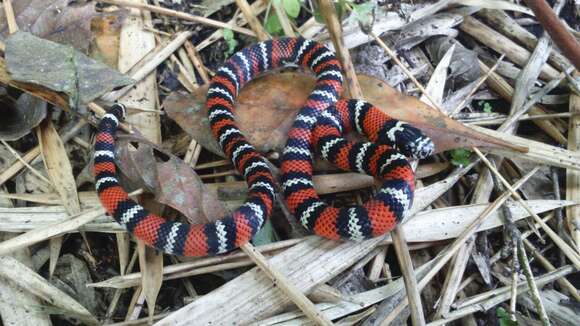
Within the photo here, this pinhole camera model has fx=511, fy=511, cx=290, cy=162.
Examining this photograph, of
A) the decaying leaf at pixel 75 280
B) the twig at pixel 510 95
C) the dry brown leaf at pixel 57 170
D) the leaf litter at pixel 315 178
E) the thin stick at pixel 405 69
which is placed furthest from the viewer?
the thin stick at pixel 405 69

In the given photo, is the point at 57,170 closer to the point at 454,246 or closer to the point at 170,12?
the point at 170,12

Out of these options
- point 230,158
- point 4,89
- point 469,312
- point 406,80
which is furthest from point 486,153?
point 4,89

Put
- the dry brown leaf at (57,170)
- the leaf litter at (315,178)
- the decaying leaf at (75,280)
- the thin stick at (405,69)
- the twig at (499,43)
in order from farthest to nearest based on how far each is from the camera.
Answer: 1. the twig at (499,43)
2. the thin stick at (405,69)
3. the dry brown leaf at (57,170)
4. the decaying leaf at (75,280)
5. the leaf litter at (315,178)

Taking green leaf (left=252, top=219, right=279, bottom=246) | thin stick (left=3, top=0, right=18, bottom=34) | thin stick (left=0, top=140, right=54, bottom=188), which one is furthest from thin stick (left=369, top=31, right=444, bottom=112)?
thin stick (left=3, top=0, right=18, bottom=34)

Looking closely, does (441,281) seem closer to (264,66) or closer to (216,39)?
(264,66)

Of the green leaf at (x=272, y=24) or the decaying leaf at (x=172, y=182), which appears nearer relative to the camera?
the decaying leaf at (x=172, y=182)

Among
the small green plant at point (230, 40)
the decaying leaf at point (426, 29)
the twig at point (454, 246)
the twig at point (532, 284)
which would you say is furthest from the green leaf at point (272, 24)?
the twig at point (532, 284)

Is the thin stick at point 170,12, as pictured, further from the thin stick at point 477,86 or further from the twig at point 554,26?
the twig at point 554,26
